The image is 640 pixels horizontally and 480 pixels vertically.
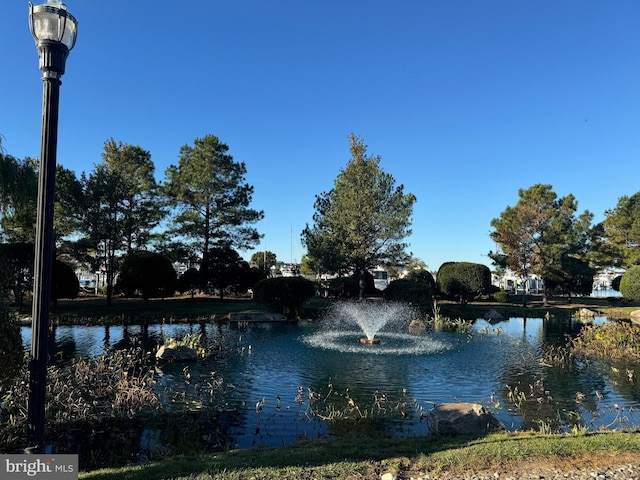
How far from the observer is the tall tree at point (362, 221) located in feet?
106

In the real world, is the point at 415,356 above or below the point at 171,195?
below

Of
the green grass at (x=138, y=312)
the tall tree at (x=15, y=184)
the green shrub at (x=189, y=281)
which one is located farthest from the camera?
the green shrub at (x=189, y=281)

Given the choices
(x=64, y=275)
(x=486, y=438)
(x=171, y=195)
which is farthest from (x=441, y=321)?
(x=171, y=195)

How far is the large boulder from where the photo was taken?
7.17m

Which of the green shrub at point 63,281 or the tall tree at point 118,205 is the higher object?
the tall tree at point 118,205

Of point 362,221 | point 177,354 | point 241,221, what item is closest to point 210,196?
point 241,221

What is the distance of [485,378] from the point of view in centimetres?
1198

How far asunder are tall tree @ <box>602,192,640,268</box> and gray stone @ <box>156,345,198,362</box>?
4046 cm

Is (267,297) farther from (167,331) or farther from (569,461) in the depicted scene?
(569,461)

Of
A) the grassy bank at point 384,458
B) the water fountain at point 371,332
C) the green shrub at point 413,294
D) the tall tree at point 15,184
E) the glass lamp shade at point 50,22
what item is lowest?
the water fountain at point 371,332

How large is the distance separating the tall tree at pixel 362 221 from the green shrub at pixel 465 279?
363cm

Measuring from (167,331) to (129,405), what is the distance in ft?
42.3

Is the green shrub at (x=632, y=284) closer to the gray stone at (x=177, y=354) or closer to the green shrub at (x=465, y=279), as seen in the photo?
the green shrub at (x=465, y=279)

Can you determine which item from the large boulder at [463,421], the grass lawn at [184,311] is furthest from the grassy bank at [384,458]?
the grass lawn at [184,311]
